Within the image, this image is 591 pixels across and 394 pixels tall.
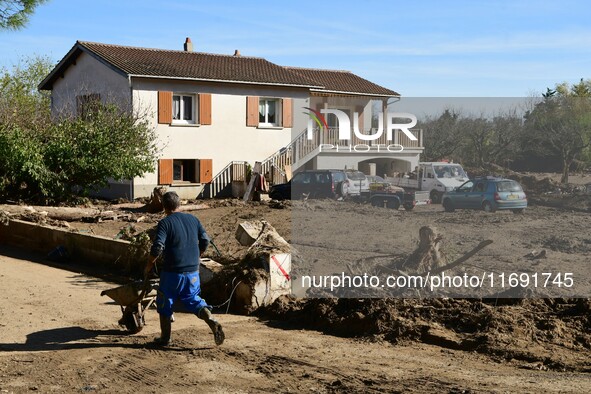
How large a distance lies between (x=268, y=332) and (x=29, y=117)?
17.4m

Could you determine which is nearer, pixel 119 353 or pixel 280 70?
pixel 119 353

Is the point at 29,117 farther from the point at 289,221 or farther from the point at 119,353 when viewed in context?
the point at 119,353

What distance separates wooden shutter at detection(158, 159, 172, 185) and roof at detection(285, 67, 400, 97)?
7.80 meters

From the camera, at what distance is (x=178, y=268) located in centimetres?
849

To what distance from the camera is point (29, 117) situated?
24.4 metres

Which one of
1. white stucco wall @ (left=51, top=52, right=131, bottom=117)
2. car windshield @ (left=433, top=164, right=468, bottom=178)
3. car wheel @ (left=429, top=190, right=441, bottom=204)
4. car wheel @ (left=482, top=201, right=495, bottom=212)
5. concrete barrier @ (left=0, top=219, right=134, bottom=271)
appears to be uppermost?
white stucco wall @ (left=51, top=52, right=131, bottom=117)

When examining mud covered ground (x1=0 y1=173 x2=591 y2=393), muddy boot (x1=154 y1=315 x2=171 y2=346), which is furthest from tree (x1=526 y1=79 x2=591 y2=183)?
muddy boot (x1=154 y1=315 x2=171 y2=346)

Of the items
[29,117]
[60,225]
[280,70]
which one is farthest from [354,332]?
[280,70]

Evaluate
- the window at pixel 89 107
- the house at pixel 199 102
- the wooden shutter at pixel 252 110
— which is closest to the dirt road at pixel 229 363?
the window at pixel 89 107

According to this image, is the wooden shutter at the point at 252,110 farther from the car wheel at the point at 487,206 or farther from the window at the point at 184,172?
the car wheel at the point at 487,206

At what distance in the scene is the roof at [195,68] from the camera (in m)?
30.1

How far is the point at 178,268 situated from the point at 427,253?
4432 millimetres

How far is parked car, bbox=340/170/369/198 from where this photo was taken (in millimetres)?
12954

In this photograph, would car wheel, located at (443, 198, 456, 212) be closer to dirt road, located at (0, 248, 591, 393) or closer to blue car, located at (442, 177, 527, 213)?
blue car, located at (442, 177, 527, 213)
